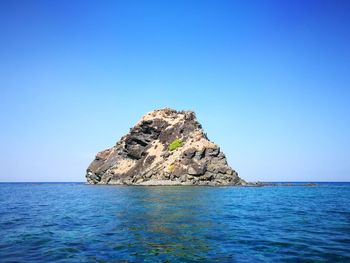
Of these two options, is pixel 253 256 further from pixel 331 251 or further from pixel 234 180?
pixel 234 180

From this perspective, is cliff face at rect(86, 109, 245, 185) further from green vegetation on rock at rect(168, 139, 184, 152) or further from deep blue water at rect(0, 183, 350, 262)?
deep blue water at rect(0, 183, 350, 262)

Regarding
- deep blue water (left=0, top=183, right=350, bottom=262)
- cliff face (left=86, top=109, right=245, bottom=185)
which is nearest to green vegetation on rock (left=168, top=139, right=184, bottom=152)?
cliff face (left=86, top=109, right=245, bottom=185)

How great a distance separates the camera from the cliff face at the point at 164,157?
124625 mm

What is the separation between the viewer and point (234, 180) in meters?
129

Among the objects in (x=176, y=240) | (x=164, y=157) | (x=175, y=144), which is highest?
(x=175, y=144)

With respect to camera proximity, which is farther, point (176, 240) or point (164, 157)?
point (164, 157)

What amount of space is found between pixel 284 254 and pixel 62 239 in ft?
43.8

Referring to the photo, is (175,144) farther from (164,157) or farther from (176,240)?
(176,240)


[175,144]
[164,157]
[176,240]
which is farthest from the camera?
[175,144]

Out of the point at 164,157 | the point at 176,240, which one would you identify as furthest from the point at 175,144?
the point at 176,240

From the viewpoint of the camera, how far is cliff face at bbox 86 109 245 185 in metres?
125

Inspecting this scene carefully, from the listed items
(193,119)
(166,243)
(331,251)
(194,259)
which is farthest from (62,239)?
(193,119)

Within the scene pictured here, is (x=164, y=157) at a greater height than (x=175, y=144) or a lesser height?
lesser

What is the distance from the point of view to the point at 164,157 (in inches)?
5512
